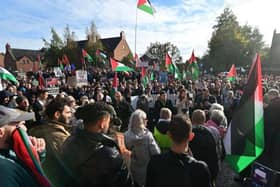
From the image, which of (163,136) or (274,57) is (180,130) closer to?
(163,136)

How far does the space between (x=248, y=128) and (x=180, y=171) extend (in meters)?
0.88

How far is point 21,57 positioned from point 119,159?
84.8m

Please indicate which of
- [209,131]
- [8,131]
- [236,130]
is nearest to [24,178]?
[8,131]

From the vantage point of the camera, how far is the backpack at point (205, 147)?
11.7 feet

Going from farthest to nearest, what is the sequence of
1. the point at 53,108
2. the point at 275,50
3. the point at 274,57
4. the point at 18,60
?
1. the point at 18,60
2. the point at 275,50
3. the point at 274,57
4. the point at 53,108

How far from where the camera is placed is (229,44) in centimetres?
4412

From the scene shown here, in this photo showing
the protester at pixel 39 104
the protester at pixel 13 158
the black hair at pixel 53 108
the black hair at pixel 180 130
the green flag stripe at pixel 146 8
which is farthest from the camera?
the green flag stripe at pixel 146 8

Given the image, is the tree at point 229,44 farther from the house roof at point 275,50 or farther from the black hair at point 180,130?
the black hair at point 180,130

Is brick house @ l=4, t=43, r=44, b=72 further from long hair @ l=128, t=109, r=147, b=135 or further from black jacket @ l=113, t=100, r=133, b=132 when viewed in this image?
long hair @ l=128, t=109, r=147, b=135

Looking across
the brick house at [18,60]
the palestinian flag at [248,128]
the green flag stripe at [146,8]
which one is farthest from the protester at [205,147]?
the brick house at [18,60]

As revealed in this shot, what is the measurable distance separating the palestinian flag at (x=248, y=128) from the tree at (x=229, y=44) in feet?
140

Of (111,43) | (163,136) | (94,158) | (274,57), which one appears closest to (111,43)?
(111,43)

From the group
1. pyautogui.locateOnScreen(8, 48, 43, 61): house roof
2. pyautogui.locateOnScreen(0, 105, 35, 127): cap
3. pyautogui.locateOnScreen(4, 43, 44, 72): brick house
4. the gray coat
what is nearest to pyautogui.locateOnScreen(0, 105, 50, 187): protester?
pyautogui.locateOnScreen(0, 105, 35, 127): cap

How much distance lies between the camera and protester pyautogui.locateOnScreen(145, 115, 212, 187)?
2.17 metres
